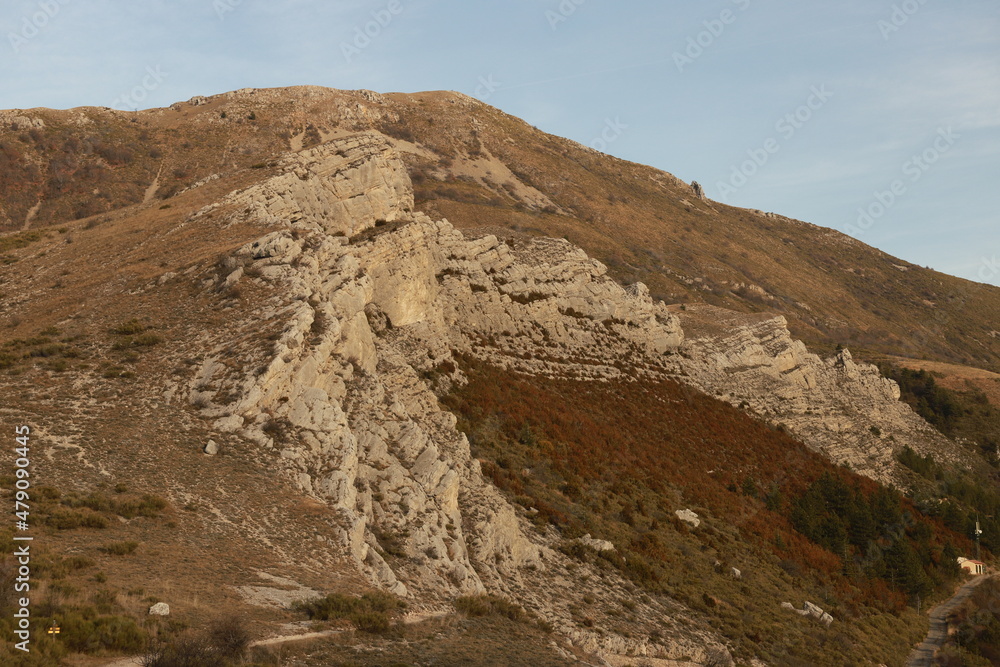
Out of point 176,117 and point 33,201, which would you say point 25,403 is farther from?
point 176,117

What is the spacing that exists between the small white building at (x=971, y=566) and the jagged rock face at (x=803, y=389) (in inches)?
368

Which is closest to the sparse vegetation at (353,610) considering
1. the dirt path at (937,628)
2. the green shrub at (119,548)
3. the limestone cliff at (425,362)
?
the limestone cliff at (425,362)

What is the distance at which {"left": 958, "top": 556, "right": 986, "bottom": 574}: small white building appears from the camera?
52.8 metres

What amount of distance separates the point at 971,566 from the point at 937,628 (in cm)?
1533

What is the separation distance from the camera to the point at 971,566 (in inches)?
2096

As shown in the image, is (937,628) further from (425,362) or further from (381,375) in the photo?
(381,375)

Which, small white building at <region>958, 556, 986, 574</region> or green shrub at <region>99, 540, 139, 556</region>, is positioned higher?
green shrub at <region>99, 540, 139, 556</region>

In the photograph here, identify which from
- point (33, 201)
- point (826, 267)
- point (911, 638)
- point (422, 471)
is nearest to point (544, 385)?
point (422, 471)

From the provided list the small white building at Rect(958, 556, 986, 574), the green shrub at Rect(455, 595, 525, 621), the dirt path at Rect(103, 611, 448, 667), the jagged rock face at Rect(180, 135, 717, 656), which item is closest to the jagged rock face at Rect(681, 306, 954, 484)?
the small white building at Rect(958, 556, 986, 574)

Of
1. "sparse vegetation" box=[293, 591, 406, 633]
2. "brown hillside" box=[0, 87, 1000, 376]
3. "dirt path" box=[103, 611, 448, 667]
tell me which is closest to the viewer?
"dirt path" box=[103, 611, 448, 667]

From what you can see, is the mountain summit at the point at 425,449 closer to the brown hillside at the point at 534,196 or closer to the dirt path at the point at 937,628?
the dirt path at the point at 937,628

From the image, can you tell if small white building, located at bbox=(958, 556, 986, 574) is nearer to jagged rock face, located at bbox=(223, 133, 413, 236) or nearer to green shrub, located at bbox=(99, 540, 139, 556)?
jagged rock face, located at bbox=(223, 133, 413, 236)

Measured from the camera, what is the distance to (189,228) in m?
37.0

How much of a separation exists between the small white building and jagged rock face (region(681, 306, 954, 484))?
9.35 meters
